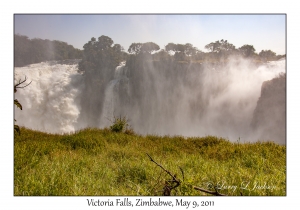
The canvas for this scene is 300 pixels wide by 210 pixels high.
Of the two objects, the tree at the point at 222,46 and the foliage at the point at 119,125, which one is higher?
the tree at the point at 222,46

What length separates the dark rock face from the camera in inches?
212

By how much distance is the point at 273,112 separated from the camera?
6039mm

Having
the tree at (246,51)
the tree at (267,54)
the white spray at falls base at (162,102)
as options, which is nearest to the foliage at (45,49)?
the white spray at falls base at (162,102)

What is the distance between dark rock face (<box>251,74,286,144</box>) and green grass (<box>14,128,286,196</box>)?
325 millimetres

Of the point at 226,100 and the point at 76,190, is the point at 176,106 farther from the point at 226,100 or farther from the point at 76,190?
the point at 76,190

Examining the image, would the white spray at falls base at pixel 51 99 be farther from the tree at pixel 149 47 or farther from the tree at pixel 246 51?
the tree at pixel 246 51

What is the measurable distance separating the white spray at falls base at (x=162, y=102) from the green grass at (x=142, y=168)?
3.52 feet

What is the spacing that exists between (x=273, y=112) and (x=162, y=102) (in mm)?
5749

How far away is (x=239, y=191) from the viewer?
2.94 m

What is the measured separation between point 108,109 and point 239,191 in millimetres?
8912

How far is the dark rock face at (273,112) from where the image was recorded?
17.7ft

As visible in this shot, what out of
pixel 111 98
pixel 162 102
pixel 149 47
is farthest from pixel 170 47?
pixel 111 98

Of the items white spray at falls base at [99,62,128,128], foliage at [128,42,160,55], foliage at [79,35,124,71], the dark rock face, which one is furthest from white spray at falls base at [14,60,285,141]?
foliage at [128,42,160,55]
